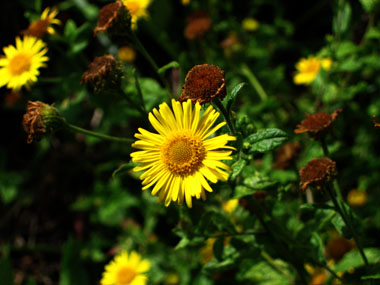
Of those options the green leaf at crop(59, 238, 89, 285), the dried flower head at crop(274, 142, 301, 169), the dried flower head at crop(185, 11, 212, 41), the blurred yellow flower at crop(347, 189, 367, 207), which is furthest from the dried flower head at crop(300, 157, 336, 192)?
the green leaf at crop(59, 238, 89, 285)

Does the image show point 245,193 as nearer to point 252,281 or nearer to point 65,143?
point 252,281

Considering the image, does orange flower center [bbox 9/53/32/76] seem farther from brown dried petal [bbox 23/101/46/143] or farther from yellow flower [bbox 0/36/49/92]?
brown dried petal [bbox 23/101/46/143]

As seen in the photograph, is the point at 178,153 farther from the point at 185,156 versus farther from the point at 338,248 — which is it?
the point at 338,248

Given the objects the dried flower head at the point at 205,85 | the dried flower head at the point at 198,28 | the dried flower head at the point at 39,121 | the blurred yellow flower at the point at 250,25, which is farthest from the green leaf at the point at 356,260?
the blurred yellow flower at the point at 250,25

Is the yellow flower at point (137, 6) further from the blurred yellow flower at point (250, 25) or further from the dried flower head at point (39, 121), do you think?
the dried flower head at point (39, 121)

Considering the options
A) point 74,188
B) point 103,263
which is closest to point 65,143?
point 74,188
